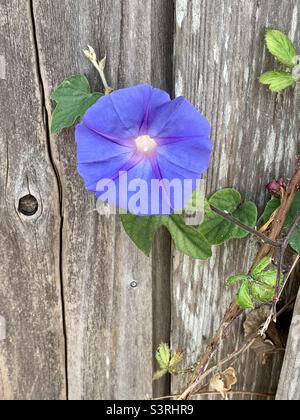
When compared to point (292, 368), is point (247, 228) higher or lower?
higher

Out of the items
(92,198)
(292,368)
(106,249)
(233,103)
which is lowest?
(292,368)

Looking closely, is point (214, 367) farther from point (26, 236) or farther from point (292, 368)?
point (26, 236)

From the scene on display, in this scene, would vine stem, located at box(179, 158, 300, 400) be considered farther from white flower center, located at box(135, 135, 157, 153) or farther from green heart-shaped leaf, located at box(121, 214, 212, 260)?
white flower center, located at box(135, 135, 157, 153)

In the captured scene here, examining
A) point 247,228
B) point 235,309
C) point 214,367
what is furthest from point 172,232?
point 214,367

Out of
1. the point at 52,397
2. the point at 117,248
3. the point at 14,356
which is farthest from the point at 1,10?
the point at 52,397

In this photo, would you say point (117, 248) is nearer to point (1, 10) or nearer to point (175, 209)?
point (175, 209)

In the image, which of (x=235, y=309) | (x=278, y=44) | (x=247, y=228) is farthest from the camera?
(x=235, y=309)
